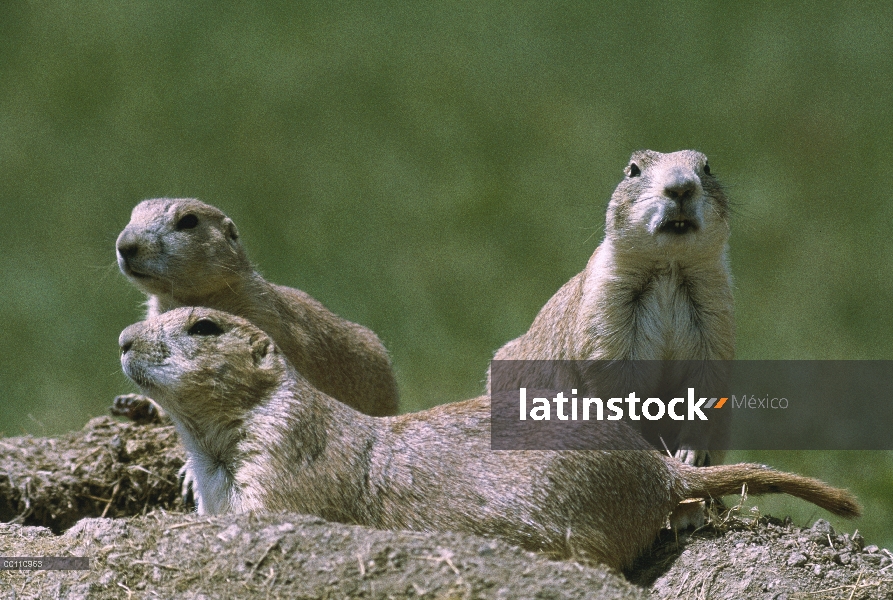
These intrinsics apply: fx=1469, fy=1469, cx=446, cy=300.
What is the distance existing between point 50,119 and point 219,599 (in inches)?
542

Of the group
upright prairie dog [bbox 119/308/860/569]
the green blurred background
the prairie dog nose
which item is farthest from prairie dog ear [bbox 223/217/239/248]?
the green blurred background

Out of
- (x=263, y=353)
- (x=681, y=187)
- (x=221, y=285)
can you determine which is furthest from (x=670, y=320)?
(x=221, y=285)

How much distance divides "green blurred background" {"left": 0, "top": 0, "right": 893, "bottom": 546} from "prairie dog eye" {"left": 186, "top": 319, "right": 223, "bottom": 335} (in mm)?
6513

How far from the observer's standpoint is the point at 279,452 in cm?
671

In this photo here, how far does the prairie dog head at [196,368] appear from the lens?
675 centimetres

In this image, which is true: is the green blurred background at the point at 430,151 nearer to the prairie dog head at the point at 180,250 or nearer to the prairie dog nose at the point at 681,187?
the prairie dog head at the point at 180,250

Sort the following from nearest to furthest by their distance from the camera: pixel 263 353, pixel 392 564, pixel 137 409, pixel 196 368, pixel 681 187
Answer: pixel 392 564
pixel 196 368
pixel 263 353
pixel 681 187
pixel 137 409

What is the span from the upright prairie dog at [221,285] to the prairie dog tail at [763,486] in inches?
103

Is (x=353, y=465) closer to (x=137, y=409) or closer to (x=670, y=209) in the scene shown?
(x=670, y=209)

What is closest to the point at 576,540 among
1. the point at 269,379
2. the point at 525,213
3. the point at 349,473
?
the point at 349,473

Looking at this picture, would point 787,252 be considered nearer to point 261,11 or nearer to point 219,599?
point 261,11

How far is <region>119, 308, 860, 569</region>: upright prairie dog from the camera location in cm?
669

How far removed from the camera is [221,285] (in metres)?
8.52

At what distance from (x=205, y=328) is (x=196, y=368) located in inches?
10.2
